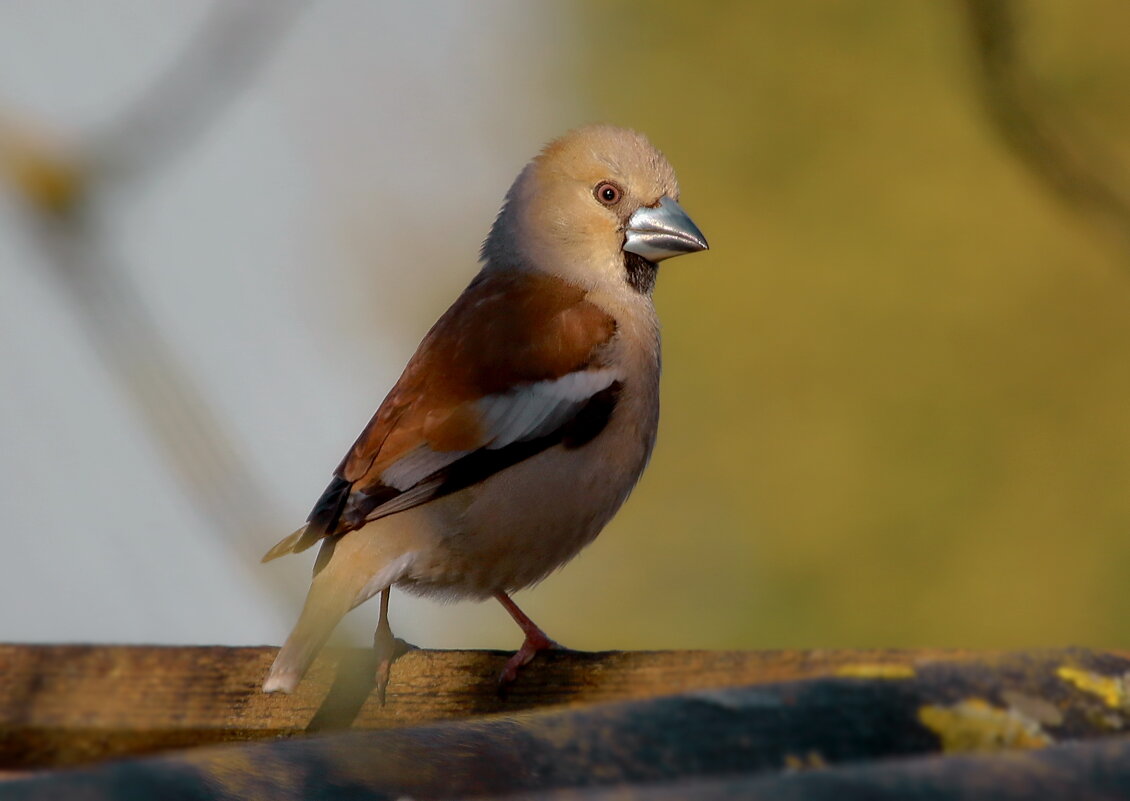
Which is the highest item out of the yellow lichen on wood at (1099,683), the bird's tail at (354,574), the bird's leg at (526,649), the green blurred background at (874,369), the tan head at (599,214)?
the tan head at (599,214)

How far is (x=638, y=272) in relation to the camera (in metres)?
4.29

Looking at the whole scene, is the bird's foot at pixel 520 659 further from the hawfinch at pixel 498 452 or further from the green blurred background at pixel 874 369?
the green blurred background at pixel 874 369

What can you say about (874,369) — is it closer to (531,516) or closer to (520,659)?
(531,516)

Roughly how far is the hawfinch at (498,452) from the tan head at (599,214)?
3cm

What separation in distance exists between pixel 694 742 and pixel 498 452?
73.9 inches

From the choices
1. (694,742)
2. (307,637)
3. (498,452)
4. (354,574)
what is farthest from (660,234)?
(694,742)

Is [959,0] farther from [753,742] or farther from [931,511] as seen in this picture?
[931,511]

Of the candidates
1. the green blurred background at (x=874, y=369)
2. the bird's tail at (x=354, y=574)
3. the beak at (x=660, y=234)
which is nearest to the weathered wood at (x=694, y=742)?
the bird's tail at (x=354, y=574)

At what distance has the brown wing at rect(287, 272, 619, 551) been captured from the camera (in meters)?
3.48

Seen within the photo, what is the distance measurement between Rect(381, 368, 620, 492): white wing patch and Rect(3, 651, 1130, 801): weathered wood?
1.57 metres

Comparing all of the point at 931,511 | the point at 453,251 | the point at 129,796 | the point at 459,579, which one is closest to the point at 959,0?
the point at 459,579

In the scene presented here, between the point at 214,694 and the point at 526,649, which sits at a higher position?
the point at 214,694

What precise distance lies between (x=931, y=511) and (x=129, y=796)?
29.8ft

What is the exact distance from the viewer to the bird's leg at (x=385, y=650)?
10.3 feet
